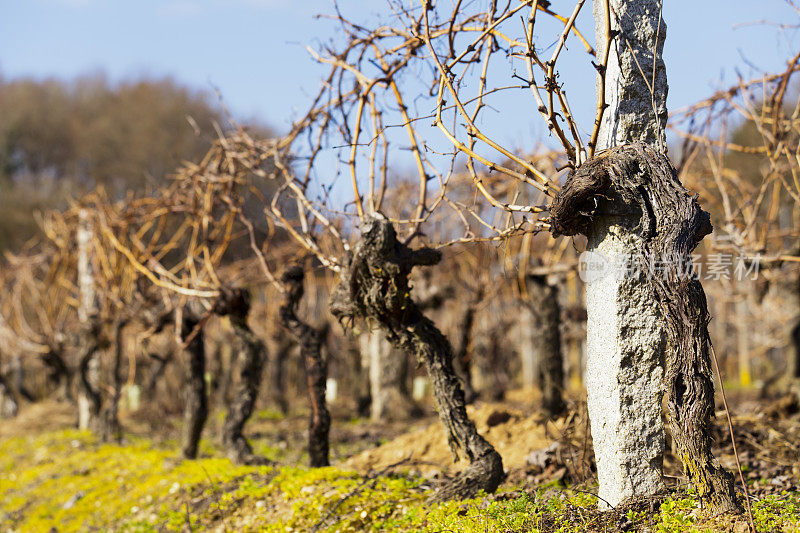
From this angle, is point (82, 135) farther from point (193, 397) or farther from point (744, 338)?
point (744, 338)

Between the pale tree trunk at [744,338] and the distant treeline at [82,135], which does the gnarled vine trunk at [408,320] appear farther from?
the distant treeline at [82,135]

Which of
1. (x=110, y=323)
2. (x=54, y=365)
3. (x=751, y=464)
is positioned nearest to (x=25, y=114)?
(x=54, y=365)

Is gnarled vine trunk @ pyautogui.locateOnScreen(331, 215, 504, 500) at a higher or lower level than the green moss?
higher

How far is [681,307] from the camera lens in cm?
327

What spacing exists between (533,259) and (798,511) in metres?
5.98

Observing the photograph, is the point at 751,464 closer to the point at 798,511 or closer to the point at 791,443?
the point at 791,443

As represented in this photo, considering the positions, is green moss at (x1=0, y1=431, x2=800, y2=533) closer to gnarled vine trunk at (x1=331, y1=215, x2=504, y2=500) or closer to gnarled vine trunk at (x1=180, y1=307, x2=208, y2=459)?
gnarled vine trunk at (x1=331, y1=215, x2=504, y2=500)

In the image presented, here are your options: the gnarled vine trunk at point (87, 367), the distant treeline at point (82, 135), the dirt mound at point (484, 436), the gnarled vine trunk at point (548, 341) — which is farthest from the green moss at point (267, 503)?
the distant treeline at point (82, 135)

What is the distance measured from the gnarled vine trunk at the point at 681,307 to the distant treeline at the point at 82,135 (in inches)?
1039

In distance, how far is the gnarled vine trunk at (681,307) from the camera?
128 inches

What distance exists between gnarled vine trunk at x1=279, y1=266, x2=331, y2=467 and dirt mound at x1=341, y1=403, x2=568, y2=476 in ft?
1.62

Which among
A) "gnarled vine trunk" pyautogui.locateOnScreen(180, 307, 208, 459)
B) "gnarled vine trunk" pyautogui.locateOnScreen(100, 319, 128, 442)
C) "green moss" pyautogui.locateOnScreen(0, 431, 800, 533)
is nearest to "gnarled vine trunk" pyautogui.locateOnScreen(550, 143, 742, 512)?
"green moss" pyautogui.locateOnScreen(0, 431, 800, 533)

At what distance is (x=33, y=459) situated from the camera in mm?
9703

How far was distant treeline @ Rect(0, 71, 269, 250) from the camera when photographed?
2795 cm
